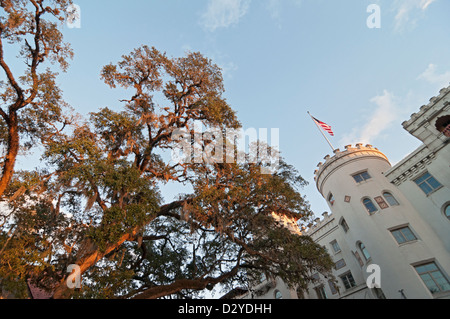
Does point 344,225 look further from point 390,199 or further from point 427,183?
point 427,183

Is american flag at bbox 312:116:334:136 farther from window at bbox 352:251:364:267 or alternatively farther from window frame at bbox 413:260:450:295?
window frame at bbox 413:260:450:295

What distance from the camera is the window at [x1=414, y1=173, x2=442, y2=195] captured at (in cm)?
1673

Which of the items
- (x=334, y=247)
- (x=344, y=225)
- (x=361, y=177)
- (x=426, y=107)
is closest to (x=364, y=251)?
(x=344, y=225)

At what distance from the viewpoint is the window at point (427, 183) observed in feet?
54.9

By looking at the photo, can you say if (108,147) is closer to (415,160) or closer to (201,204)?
(201,204)

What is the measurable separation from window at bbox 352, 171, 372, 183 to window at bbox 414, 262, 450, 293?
25.3ft

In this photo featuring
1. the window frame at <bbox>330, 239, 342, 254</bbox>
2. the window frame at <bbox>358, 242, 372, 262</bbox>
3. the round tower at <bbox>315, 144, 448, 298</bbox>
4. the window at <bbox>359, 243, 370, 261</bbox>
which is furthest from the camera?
the window frame at <bbox>330, 239, 342, 254</bbox>

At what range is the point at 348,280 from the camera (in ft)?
70.1

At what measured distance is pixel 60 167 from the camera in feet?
39.7

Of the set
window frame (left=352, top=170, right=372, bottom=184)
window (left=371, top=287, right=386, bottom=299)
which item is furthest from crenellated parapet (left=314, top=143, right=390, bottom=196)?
window (left=371, top=287, right=386, bottom=299)

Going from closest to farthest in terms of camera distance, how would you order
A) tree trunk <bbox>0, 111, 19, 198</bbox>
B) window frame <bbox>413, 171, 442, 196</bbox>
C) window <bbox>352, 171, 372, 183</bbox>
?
1. tree trunk <bbox>0, 111, 19, 198</bbox>
2. window frame <bbox>413, 171, 442, 196</bbox>
3. window <bbox>352, 171, 372, 183</bbox>

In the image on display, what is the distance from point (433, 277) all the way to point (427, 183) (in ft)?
21.8

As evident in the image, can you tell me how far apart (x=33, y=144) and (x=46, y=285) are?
7667 mm
